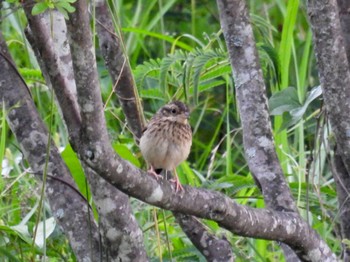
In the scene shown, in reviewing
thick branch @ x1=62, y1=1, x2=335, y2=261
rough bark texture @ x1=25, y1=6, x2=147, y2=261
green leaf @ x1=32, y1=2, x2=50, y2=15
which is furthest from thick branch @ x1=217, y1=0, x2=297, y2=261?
green leaf @ x1=32, y1=2, x2=50, y2=15

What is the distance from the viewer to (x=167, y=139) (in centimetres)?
472

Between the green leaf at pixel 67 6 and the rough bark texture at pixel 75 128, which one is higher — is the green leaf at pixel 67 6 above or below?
above

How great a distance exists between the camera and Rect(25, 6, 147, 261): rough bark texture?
326 centimetres

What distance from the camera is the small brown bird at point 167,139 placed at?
4.57 meters

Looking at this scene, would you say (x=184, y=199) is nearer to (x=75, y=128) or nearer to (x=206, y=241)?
(x=75, y=128)

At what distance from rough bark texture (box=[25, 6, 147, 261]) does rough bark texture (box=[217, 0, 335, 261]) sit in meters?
0.57

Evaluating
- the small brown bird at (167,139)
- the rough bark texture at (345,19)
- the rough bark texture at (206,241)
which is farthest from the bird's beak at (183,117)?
the rough bark texture at (345,19)

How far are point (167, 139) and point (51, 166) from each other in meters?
0.72

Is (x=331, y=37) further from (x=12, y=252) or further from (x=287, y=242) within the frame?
(x=12, y=252)

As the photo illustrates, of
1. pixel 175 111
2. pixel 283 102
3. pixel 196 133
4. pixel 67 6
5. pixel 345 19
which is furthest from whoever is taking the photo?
pixel 196 133

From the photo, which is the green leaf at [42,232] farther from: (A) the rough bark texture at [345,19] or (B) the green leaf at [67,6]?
(B) the green leaf at [67,6]

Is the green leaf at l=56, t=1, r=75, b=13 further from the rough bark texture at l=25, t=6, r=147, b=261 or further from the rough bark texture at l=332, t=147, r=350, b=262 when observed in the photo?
the rough bark texture at l=332, t=147, r=350, b=262

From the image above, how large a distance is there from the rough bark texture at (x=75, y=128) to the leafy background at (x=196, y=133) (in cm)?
16

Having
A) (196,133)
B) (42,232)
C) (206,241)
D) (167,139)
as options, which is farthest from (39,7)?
(196,133)
